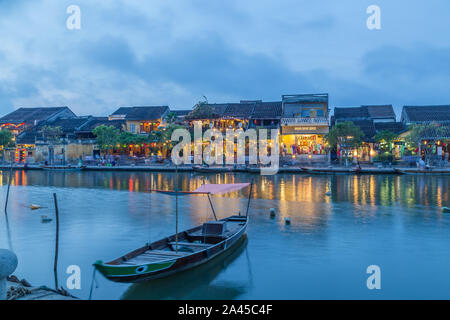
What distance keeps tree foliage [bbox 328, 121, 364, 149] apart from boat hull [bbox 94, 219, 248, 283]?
103 feet

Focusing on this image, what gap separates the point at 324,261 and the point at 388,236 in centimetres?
467

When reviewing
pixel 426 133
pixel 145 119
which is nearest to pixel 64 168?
pixel 145 119

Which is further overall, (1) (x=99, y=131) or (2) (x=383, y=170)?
(1) (x=99, y=131)

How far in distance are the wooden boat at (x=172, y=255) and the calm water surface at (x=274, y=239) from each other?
546 mm

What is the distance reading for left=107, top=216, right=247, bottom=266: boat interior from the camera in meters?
9.27

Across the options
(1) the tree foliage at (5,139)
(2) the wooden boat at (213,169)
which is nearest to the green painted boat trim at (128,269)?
(2) the wooden boat at (213,169)

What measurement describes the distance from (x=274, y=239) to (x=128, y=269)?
7557 mm

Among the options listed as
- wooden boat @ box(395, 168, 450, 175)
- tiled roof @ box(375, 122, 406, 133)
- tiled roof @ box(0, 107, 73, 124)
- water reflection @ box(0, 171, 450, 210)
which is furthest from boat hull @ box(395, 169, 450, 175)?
tiled roof @ box(0, 107, 73, 124)

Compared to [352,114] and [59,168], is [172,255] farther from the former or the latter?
[352,114]

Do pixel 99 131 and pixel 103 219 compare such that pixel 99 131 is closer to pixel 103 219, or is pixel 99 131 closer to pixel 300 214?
pixel 103 219

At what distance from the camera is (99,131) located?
46.7 m
